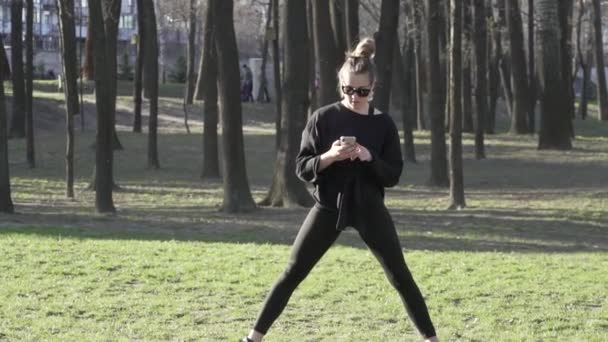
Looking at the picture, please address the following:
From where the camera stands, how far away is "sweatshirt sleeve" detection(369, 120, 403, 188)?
23.8 feet

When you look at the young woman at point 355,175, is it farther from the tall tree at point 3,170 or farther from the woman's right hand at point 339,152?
the tall tree at point 3,170

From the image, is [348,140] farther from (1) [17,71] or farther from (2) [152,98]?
(1) [17,71]

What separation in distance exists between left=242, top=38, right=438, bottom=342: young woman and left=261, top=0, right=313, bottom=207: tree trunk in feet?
41.5

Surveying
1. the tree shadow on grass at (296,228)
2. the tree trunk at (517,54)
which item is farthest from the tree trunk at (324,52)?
the tree trunk at (517,54)

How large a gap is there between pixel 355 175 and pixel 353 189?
0.29ft

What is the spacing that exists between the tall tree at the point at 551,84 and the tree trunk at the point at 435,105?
11.0 meters

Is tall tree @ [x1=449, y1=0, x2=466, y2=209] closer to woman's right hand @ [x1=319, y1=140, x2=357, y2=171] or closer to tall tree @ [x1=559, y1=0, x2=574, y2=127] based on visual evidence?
woman's right hand @ [x1=319, y1=140, x2=357, y2=171]

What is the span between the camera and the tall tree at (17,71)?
30391mm

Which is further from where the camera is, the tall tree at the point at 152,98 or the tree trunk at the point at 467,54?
the tree trunk at the point at 467,54

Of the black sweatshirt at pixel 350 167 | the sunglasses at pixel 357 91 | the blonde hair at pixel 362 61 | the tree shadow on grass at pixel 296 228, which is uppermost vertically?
the blonde hair at pixel 362 61

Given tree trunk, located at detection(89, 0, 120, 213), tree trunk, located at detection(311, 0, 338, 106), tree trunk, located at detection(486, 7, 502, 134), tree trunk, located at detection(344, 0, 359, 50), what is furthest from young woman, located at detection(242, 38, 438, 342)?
tree trunk, located at detection(486, 7, 502, 134)

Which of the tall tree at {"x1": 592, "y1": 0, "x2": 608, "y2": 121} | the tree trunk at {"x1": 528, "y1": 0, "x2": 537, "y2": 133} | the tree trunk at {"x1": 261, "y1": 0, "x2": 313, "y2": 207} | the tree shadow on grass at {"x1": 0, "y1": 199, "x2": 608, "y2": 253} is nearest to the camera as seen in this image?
the tree shadow on grass at {"x1": 0, "y1": 199, "x2": 608, "y2": 253}

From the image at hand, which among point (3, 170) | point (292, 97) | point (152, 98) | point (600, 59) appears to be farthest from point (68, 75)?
point (600, 59)

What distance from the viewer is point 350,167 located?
7328 millimetres
